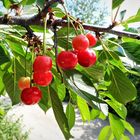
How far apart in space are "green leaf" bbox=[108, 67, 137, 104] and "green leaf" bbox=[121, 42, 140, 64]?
2.0 inches

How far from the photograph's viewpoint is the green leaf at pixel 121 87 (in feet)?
2.92

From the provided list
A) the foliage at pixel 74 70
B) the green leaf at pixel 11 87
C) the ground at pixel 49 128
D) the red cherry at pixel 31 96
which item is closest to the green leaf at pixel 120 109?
the foliage at pixel 74 70

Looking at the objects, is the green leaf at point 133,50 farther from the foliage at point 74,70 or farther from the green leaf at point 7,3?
the green leaf at point 7,3

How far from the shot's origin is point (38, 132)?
844 cm

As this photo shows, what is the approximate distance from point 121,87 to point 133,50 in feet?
0.28

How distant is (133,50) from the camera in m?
0.89

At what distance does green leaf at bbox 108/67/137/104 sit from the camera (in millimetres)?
890

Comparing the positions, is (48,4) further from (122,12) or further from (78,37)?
(122,12)

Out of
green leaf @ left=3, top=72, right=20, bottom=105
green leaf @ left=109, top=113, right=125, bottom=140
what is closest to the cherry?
green leaf @ left=3, top=72, right=20, bottom=105

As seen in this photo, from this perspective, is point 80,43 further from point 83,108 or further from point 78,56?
point 83,108

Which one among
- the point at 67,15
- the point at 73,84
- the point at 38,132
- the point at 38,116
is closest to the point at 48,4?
the point at 67,15

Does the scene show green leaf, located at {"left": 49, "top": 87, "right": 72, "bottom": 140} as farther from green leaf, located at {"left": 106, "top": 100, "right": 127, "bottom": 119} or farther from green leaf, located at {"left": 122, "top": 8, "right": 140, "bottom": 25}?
green leaf, located at {"left": 106, "top": 100, "right": 127, "bottom": 119}

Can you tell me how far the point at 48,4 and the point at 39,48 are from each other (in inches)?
4.2

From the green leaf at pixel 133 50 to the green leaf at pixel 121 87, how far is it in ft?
0.16
